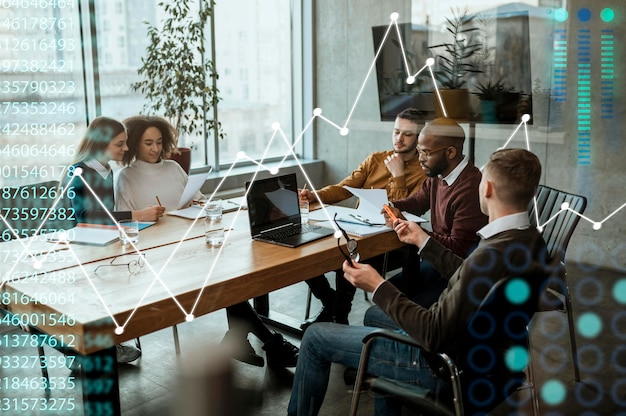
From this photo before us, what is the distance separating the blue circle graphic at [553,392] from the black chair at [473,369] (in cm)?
90

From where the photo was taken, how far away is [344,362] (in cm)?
215

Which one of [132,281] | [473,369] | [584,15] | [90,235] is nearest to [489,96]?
[584,15]

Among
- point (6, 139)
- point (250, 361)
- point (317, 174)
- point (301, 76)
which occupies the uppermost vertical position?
point (301, 76)

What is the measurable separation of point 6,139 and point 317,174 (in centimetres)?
290

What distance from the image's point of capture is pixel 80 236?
Answer: 2762 millimetres

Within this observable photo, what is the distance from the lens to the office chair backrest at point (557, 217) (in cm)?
282

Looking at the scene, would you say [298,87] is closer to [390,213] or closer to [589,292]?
[589,292]

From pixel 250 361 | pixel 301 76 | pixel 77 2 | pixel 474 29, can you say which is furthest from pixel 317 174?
pixel 250 361

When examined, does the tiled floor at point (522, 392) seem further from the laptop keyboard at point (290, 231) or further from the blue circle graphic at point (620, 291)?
the laptop keyboard at point (290, 231)

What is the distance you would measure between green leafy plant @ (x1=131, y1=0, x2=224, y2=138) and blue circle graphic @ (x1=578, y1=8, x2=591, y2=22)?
8.61ft

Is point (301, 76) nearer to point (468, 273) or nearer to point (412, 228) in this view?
point (412, 228)

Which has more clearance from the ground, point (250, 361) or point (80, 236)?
point (80, 236)

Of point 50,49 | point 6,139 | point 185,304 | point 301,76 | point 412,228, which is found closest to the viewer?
point 185,304

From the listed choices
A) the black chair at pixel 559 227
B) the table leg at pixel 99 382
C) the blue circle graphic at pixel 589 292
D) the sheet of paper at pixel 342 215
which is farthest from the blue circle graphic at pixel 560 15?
the table leg at pixel 99 382
